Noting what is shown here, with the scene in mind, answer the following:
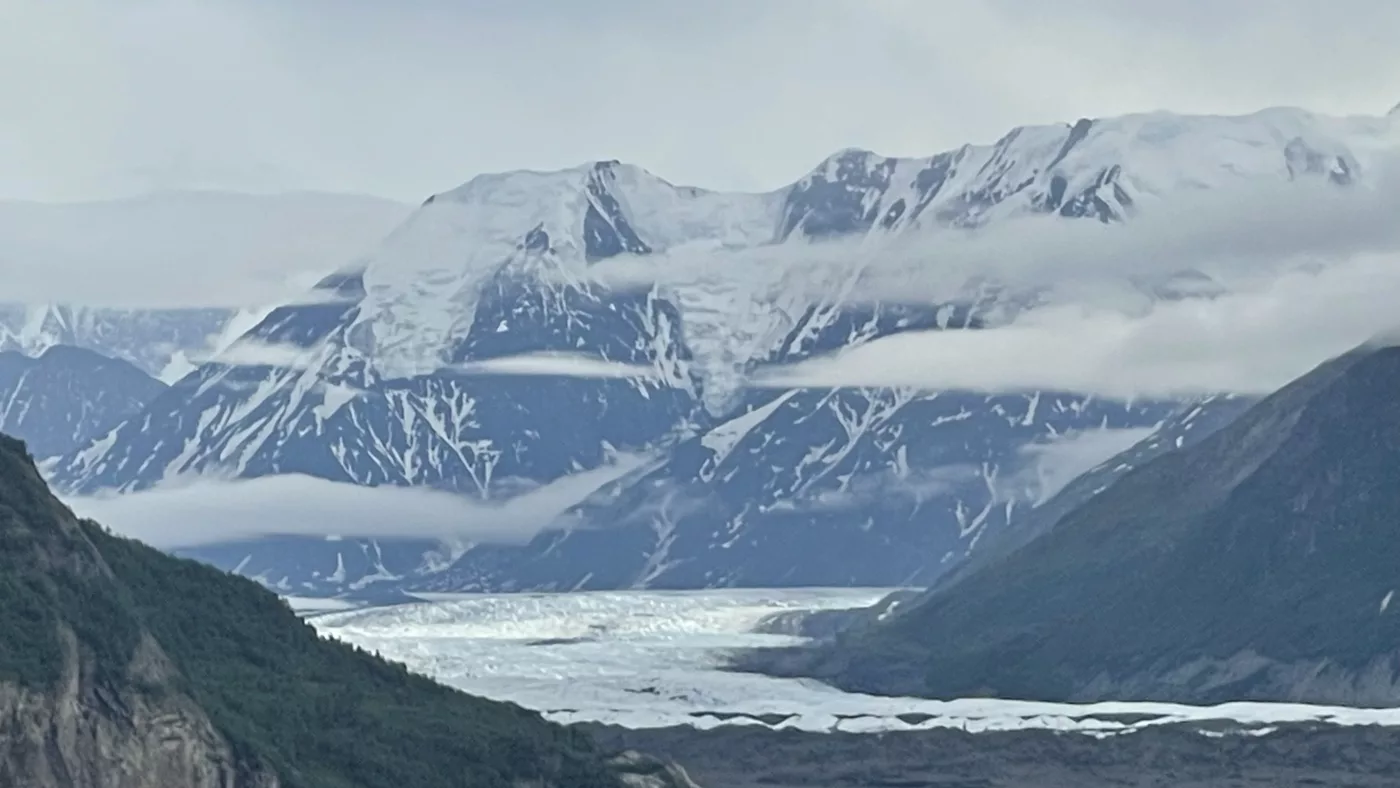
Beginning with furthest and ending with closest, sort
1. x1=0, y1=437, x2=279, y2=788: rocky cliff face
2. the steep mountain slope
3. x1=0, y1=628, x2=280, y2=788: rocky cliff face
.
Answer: the steep mountain slope < x1=0, y1=437, x2=279, y2=788: rocky cliff face < x1=0, y1=628, x2=280, y2=788: rocky cliff face

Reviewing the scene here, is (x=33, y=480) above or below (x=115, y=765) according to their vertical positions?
above

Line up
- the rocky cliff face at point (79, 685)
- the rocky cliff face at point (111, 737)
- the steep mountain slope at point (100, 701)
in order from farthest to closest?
the steep mountain slope at point (100, 701)
the rocky cliff face at point (79, 685)
the rocky cliff face at point (111, 737)

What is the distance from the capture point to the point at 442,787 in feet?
654

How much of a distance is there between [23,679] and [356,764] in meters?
26.1

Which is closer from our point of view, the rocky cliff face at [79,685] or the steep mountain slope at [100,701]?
the rocky cliff face at [79,685]

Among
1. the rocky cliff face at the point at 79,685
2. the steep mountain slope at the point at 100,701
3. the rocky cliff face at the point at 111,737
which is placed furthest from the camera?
the steep mountain slope at the point at 100,701

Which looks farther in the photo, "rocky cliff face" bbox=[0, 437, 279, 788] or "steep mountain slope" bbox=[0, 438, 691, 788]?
"steep mountain slope" bbox=[0, 438, 691, 788]

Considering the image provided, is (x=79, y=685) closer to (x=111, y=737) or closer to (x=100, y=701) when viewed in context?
(x=100, y=701)

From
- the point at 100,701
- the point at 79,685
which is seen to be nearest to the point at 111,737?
the point at 100,701

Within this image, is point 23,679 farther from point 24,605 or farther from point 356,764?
point 356,764

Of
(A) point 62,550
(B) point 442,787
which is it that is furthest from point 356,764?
(A) point 62,550

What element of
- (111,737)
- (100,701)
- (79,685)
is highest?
(79,685)

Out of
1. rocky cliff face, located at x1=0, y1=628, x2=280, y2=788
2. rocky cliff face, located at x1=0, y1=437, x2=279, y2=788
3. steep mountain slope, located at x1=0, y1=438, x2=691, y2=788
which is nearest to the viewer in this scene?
rocky cliff face, located at x1=0, y1=628, x2=280, y2=788

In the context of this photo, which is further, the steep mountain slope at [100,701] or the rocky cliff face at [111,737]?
the steep mountain slope at [100,701]
